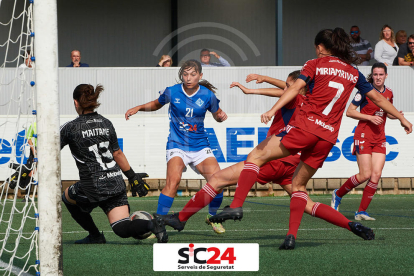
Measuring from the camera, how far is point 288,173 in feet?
21.4

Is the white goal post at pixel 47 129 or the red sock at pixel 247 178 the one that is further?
the red sock at pixel 247 178

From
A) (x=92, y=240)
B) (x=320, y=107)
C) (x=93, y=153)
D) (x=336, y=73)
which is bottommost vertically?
(x=92, y=240)

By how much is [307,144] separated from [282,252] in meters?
0.99

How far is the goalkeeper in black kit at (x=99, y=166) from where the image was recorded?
18.0 feet

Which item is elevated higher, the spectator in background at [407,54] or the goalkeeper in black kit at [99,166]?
the spectator in background at [407,54]

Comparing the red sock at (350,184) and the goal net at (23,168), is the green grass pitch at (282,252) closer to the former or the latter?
the goal net at (23,168)

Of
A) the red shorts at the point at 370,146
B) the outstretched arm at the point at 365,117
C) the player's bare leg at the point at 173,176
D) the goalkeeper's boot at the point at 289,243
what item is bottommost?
the goalkeeper's boot at the point at 289,243

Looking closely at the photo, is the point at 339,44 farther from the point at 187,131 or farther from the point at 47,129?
the point at 47,129

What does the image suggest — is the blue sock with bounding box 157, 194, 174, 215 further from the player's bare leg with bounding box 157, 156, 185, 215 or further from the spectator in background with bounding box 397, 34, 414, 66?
the spectator in background with bounding box 397, 34, 414, 66

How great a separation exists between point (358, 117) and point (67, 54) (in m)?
14.3

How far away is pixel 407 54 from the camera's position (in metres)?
13.6

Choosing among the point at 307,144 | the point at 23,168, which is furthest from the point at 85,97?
the point at 307,144

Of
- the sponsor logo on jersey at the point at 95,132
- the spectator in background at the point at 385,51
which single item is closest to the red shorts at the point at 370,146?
the sponsor logo on jersey at the point at 95,132

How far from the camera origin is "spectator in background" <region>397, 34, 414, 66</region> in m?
13.5
